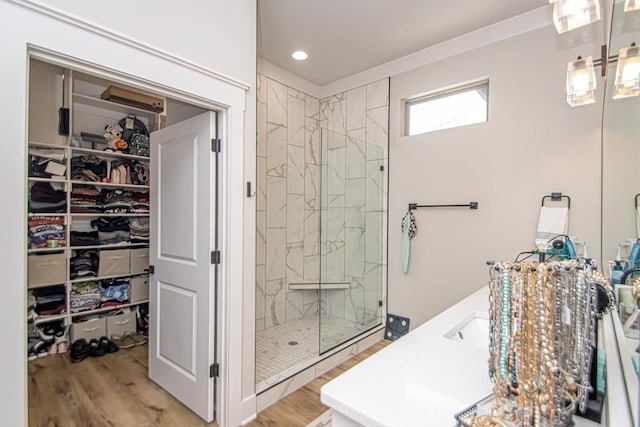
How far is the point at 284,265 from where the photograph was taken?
12.5 feet

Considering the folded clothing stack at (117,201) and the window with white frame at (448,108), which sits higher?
the window with white frame at (448,108)

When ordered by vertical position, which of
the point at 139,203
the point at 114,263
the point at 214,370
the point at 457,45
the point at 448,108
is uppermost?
the point at 457,45

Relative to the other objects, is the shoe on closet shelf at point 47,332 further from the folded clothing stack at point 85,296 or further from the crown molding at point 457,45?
the crown molding at point 457,45

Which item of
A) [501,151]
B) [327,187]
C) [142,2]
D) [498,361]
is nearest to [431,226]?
[501,151]

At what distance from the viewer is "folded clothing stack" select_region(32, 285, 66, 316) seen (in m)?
2.93

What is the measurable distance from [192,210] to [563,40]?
9.98 feet

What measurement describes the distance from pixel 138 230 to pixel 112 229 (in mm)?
255

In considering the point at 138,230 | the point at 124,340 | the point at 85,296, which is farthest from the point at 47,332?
the point at 138,230

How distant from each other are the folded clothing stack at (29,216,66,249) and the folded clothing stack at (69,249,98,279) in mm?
251

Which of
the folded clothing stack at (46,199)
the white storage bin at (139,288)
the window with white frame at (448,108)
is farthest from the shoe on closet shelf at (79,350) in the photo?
the window with white frame at (448,108)

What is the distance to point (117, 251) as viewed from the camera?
11.2ft

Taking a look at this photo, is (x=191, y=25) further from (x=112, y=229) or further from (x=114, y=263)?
(x=114, y=263)

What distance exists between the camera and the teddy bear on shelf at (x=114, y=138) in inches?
135

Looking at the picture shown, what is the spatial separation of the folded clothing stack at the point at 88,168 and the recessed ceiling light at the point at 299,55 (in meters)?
2.37
